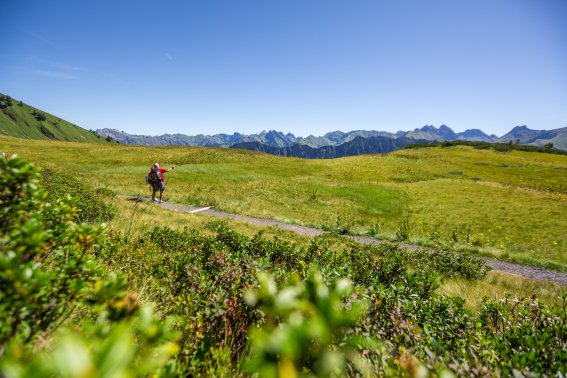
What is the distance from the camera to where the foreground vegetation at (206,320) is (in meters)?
0.98

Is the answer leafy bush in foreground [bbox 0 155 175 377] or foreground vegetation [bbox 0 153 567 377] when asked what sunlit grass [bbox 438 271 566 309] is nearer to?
foreground vegetation [bbox 0 153 567 377]

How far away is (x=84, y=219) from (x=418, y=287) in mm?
11576

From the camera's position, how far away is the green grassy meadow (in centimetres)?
2397

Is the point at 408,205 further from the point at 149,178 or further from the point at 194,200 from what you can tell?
the point at 149,178

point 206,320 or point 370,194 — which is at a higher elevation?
point 206,320

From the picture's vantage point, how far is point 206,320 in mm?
3471

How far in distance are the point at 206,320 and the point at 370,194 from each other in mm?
39457

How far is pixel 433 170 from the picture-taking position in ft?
230

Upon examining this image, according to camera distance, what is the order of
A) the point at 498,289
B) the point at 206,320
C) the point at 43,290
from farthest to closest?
1. the point at 498,289
2. the point at 206,320
3. the point at 43,290

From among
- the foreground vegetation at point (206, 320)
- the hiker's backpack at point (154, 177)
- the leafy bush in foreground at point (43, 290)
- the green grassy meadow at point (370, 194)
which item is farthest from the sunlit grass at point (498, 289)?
the hiker's backpack at point (154, 177)

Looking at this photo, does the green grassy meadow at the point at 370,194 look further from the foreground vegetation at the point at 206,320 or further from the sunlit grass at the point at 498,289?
the foreground vegetation at the point at 206,320

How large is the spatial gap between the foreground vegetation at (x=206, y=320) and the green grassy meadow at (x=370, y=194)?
17387 mm

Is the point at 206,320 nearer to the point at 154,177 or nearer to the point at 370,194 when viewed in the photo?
the point at 154,177

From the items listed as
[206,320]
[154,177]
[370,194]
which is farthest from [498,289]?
[370,194]
